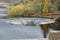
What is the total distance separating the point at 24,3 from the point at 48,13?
1.81 meters

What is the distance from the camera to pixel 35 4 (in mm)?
12758

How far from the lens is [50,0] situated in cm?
1257

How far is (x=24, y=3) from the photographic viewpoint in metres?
12.8

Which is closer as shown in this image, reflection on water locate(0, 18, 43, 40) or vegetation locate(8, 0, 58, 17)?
reflection on water locate(0, 18, 43, 40)

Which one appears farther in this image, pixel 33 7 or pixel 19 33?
pixel 33 7

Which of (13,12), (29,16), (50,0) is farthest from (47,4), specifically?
(13,12)

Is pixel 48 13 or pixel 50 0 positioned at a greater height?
pixel 50 0

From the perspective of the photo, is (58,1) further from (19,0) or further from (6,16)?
(6,16)

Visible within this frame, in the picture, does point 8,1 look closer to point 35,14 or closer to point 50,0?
point 35,14

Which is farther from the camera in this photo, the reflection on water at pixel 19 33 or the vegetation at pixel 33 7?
the vegetation at pixel 33 7

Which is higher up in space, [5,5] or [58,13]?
[5,5]

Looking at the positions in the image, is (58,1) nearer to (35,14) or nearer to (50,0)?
(50,0)

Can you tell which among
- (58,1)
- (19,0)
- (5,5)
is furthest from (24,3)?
(58,1)

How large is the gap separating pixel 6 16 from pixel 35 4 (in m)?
2.18
